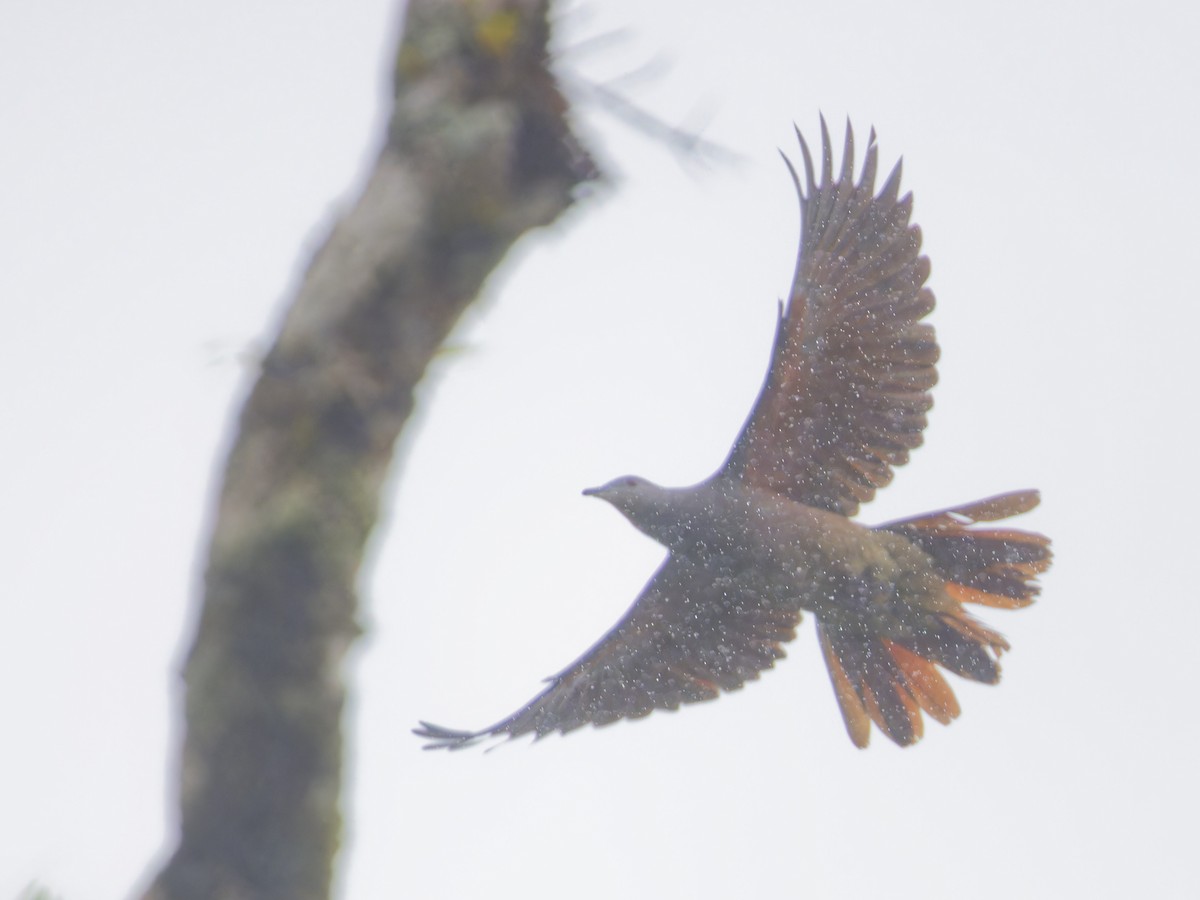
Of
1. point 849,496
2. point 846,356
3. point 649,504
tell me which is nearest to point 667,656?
point 649,504

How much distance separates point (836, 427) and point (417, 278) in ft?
13.2

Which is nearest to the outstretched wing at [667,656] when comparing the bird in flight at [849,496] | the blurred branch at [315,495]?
the bird in flight at [849,496]

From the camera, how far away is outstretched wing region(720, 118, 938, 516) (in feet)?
18.7

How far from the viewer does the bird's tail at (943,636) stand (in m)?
5.82

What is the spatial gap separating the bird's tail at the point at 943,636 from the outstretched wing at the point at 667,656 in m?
A: 0.38

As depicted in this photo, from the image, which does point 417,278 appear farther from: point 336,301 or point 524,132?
point 524,132

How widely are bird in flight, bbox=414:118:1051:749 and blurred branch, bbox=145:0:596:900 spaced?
3627 mm

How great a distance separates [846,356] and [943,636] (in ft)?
4.42

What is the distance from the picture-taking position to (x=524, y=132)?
6.91ft

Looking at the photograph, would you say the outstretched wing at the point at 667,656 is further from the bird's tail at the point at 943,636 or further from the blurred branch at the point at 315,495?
the blurred branch at the point at 315,495

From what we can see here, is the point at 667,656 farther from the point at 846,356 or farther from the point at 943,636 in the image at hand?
the point at 846,356

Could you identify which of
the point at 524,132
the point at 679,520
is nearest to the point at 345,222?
the point at 524,132

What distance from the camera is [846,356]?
5.69m

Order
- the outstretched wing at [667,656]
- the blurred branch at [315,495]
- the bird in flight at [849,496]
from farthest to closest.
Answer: the outstretched wing at [667,656] < the bird in flight at [849,496] < the blurred branch at [315,495]
